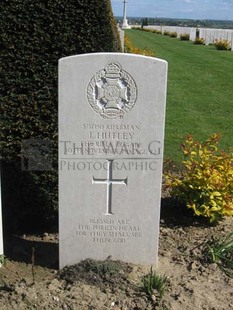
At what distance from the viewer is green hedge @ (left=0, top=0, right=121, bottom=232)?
3.94 metres

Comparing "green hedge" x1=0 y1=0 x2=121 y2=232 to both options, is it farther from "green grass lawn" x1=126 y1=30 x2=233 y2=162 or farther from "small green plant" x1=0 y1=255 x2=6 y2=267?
"green grass lawn" x1=126 y1=30 x2=233 y2=162

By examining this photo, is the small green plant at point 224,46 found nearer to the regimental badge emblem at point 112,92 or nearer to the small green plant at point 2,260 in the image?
the regimental badge emblem at point 112,92

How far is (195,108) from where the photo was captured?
396 inches

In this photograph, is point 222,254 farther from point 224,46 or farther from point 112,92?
point 224,46

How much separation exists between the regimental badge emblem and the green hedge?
2.16 ft

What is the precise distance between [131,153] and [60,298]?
1.15m

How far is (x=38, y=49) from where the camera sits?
4004mm

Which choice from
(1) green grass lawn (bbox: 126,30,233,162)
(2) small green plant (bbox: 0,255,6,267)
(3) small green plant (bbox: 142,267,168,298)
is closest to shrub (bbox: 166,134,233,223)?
(3) small green plant (bbox: 142,267,168,298)

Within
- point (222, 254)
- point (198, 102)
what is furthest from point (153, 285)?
point (198, 102)

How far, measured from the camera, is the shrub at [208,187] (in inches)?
175

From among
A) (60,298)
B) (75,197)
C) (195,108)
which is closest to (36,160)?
(75,197)

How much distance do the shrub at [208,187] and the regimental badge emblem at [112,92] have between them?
4.29ft

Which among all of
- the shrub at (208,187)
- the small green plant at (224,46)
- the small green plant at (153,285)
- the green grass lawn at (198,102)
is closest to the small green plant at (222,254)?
the shrub at (208,187)

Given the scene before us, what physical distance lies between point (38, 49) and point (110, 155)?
112 cm
